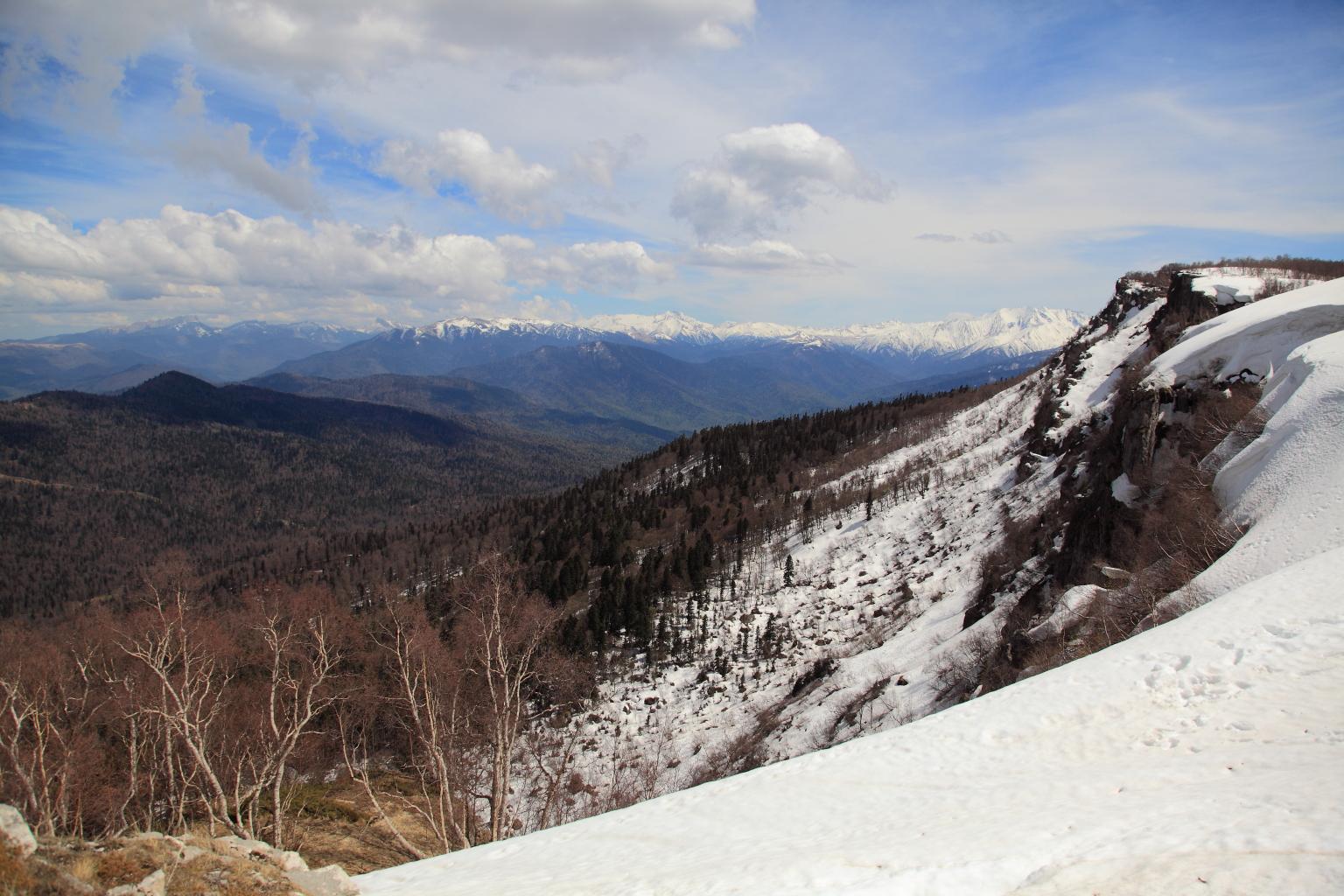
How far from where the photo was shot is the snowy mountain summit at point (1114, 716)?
348 inches

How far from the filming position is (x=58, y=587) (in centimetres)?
19125

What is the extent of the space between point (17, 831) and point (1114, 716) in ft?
61.9

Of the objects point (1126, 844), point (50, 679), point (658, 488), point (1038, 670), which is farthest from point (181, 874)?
point (658, 488)

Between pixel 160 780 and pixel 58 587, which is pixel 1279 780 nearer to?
pixel 160 780

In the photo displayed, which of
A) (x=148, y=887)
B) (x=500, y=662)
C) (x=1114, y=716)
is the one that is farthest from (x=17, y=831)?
(x=1114, y=716)

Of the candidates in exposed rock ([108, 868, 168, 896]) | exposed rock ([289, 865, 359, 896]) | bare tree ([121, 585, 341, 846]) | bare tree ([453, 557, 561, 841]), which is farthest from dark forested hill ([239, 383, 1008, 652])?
exposed rock ([108, 868, 168, 896])

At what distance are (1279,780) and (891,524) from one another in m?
74.6

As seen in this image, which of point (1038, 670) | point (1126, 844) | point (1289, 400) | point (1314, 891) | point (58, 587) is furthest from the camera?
point (58, 587)

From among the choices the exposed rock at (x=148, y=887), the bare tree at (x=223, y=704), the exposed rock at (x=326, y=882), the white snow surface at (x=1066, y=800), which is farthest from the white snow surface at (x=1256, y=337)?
the bare tree at (x=223, y=704)

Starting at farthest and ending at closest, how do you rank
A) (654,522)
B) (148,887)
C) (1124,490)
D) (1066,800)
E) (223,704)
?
(654,522) < (1124,490) < (223,704) < (1066,800) < (148,887)

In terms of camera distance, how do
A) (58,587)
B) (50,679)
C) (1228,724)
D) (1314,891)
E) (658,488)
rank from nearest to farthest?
(1314,891) → (1228,724) → (50,679) → (658,488) → (58,587)

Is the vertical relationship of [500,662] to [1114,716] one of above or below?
below

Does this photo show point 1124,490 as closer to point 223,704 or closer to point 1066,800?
point 1066,800

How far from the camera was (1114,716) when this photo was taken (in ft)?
42.8
